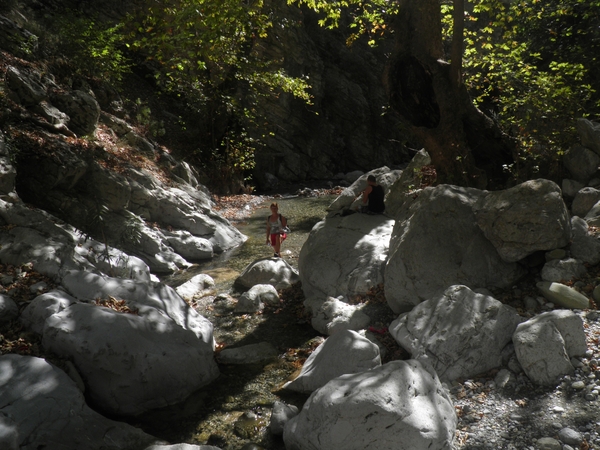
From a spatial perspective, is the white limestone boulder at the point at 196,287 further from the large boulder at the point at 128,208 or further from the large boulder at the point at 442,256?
the large boulder at the point at 442,256

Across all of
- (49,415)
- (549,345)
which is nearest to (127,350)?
(49,415)

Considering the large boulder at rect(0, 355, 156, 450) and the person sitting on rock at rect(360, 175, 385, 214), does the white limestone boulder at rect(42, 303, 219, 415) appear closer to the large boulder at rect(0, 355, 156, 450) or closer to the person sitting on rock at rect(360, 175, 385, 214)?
the large boulder at rect(0, 355, 156, 450)

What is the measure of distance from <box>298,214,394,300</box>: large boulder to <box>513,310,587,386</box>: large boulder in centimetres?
341

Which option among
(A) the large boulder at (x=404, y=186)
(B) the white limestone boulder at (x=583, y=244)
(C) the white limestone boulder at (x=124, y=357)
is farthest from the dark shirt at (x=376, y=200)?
(C) the white limestone boulder at (x=124, y=357)

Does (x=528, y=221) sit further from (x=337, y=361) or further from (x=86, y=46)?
(x=86, y=46)

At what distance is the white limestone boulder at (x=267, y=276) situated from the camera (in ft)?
35.0

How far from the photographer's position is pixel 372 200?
10.9 metres

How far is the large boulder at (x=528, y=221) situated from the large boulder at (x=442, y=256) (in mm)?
334

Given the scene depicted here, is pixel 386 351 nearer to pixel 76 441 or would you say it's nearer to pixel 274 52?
pixel 76 441

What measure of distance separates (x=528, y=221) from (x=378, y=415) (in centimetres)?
405

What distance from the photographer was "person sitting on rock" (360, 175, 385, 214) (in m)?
10.8

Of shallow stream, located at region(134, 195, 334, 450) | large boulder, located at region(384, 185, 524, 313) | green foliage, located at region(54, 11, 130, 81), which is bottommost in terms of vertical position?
shallow stream, located at region(134, 195, 334, 450)

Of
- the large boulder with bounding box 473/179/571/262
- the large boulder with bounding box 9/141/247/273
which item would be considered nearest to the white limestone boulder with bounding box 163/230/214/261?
the large boulder with bounding box 9/141/247/273

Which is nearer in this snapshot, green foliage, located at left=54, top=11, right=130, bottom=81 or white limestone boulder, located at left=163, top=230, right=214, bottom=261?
white limestone boulder, located at left=163, top=230, right=214, bottom=261
